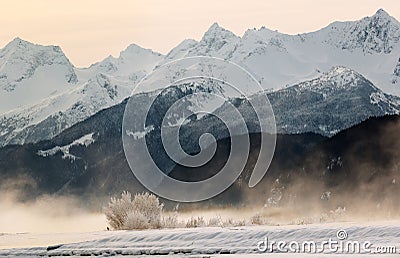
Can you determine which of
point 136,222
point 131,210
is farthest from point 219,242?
point 131,210

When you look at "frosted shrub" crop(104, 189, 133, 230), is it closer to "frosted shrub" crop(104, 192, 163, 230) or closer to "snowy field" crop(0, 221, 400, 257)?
"frosted shrub" crop(104, 192, 163, 230)

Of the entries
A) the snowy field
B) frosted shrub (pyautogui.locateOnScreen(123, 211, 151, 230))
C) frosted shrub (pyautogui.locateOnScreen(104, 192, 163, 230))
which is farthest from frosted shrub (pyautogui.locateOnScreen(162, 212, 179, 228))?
the snowy field

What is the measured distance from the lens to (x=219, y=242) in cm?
2580

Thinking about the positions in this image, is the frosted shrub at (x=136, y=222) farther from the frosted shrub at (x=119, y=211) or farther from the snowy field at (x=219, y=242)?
the snowy field at (x=219, y=242)

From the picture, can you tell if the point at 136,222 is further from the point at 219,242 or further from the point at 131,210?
the point at 219,242

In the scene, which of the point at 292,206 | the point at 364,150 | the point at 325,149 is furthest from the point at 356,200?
the point at 325,149

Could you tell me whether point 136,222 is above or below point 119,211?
below

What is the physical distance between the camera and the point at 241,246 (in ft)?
82.0

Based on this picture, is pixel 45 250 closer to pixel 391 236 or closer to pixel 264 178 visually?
pixel 391 236

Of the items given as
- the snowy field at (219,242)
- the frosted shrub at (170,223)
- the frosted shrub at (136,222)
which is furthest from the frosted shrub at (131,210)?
the snowy field at (219,242)

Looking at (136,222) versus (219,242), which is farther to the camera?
(136,222)

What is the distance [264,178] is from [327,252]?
322 ft

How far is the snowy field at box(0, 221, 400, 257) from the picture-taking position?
23.5 metres

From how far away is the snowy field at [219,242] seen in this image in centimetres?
2352
